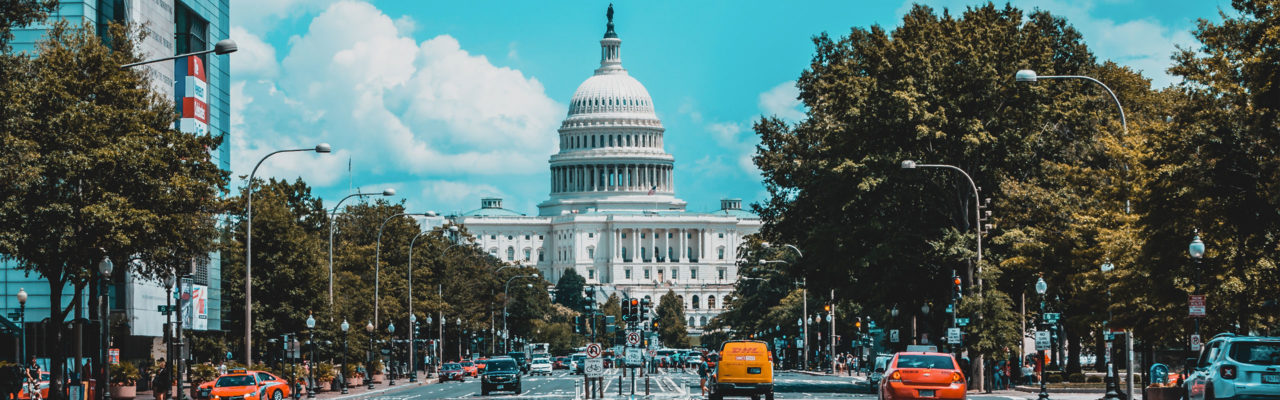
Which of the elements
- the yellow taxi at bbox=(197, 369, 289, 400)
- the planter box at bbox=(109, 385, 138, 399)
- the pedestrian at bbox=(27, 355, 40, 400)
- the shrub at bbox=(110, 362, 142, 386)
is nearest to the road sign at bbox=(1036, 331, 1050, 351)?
the yellow taxi at bbox=(197, 369, 289, 400)

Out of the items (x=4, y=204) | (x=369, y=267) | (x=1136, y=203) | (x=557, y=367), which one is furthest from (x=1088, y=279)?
(x=557, y=367)

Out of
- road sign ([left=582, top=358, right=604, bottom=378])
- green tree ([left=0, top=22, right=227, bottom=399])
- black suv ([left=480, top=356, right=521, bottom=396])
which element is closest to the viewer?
green tree ([left=0, top=22, right=227, bottom=399])

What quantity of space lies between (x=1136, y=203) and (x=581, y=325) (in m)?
14.9

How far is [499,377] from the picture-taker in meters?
62.2

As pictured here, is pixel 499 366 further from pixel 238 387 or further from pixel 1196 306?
pixel 1196 306

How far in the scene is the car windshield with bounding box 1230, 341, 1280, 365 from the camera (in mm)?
29141

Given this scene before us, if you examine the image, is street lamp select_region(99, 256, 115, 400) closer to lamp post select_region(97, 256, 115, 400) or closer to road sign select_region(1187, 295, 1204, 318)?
lamp post select_region(97, 256, 115, 400)

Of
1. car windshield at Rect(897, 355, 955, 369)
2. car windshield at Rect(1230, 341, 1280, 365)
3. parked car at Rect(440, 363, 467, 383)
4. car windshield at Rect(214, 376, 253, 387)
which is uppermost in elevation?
car windshield at Rect(1230, 341, 1280, 365)

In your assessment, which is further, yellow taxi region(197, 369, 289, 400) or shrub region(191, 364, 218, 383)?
shrub region(191, 364, 218, 383)

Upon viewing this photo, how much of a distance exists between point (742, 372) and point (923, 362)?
10.8m

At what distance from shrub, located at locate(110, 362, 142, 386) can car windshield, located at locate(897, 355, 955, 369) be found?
3054 centimetres

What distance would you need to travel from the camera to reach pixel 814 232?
61.0m

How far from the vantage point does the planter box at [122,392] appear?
5588cm

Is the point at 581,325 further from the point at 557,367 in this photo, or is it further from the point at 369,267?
the point at 557,367
